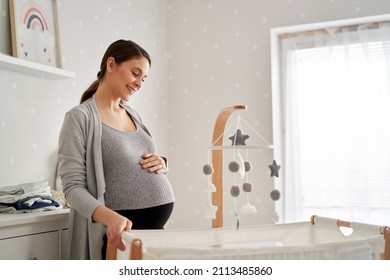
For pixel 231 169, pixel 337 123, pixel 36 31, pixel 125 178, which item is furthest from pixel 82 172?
pixel 337 123

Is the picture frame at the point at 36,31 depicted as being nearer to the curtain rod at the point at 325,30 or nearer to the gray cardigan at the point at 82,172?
the gray cardigan at the point at 82,172

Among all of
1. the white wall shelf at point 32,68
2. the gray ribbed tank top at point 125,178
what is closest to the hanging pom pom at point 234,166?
the gray ribbed tank top at point 125,178

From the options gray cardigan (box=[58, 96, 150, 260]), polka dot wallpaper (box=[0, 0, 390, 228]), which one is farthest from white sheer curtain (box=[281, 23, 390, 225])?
gray cardigan (box=[58, 96, 150, 260])

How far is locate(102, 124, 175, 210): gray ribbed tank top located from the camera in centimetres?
150

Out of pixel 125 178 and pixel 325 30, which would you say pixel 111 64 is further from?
pixel 325 30

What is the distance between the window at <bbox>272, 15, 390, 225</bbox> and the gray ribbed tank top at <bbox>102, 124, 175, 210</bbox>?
4.06 feet

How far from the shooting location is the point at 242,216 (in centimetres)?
262

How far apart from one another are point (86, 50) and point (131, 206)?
971mm

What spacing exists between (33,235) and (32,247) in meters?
0.04

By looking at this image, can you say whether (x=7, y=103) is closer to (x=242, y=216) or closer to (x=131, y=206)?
(x=131, y=206)

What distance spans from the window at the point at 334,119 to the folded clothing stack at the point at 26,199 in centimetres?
141

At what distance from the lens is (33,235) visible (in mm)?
1450

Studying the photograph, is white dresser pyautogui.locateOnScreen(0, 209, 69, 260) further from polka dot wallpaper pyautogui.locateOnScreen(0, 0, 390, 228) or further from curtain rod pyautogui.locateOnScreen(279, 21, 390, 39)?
curtain rod pyautogui.locateOnScreen(279, 21, 390, 39)

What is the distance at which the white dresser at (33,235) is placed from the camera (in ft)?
4.46
